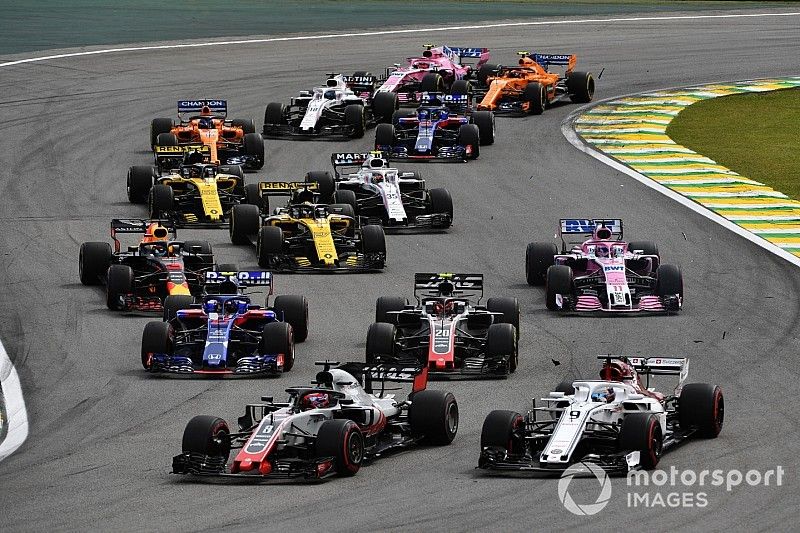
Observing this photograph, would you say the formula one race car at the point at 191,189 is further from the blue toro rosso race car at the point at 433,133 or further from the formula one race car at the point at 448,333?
the formula one race car at the point at 448,333

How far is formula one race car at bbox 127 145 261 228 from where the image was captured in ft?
124

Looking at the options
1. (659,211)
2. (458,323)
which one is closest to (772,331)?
(458,323)

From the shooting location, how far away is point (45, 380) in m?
25.2

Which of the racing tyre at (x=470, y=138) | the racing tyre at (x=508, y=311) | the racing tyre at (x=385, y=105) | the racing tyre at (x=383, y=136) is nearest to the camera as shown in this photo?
the racing tyre at (x=508, y=311)

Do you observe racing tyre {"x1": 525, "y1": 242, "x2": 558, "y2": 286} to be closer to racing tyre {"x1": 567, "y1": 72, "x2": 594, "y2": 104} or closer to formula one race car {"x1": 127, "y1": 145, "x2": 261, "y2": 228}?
formula one race car {"x1": 127, "y1": 145, "x2": 261, "y2": 228}

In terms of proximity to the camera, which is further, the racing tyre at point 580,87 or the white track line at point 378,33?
the white track line at point 378,33

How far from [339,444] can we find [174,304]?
8.41 meters

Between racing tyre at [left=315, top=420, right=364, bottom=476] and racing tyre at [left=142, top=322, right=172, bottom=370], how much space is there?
6295mm

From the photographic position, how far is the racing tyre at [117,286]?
29672 millimetres

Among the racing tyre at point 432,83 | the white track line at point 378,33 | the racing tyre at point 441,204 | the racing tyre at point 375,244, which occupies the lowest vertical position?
the white track line at point 378,33

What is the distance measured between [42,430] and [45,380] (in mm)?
2817

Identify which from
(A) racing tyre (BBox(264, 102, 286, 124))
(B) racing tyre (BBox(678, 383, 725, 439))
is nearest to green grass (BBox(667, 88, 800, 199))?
(A) racing tyre (BBox(264, 102, 286, 124))

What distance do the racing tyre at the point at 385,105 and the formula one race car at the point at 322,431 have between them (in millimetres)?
28773

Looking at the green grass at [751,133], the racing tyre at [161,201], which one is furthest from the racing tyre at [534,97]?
the racing tyre at [161,201]
